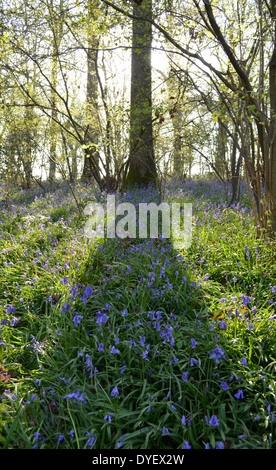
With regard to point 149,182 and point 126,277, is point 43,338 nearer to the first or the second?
point 126,277

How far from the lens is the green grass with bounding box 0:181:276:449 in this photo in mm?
1745

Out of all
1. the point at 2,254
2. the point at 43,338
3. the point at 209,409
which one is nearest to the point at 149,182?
the point at 2,254

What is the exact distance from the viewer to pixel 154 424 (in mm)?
1786

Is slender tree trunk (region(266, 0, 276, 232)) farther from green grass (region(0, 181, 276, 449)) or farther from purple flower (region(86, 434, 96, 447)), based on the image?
purple flower (region(86, 434, 96, 447))

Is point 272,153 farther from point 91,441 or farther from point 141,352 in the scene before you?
point 91,441

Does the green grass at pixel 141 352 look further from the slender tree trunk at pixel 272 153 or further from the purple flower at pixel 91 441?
the slender tree trunk at pixel 272 153

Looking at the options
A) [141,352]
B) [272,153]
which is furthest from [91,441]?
[272,153]

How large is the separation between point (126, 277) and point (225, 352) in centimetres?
148

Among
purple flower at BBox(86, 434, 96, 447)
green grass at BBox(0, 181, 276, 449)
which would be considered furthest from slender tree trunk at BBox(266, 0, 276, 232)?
purple flower at BBox(86, 434, 96, 447)

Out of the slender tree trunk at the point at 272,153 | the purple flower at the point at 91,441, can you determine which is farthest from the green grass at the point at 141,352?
the slender tree trunk at the point at 272,153

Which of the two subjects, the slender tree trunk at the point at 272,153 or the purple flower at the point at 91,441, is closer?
the purple flower at the point at 91,441

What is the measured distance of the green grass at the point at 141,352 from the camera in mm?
1745

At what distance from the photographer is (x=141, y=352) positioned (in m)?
2.19

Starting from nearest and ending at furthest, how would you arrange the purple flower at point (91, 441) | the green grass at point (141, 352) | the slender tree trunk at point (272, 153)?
the purple flower at point (91, 441)
the green grass at point (141, 352)
the slender tree trunk at point (272, 153)
